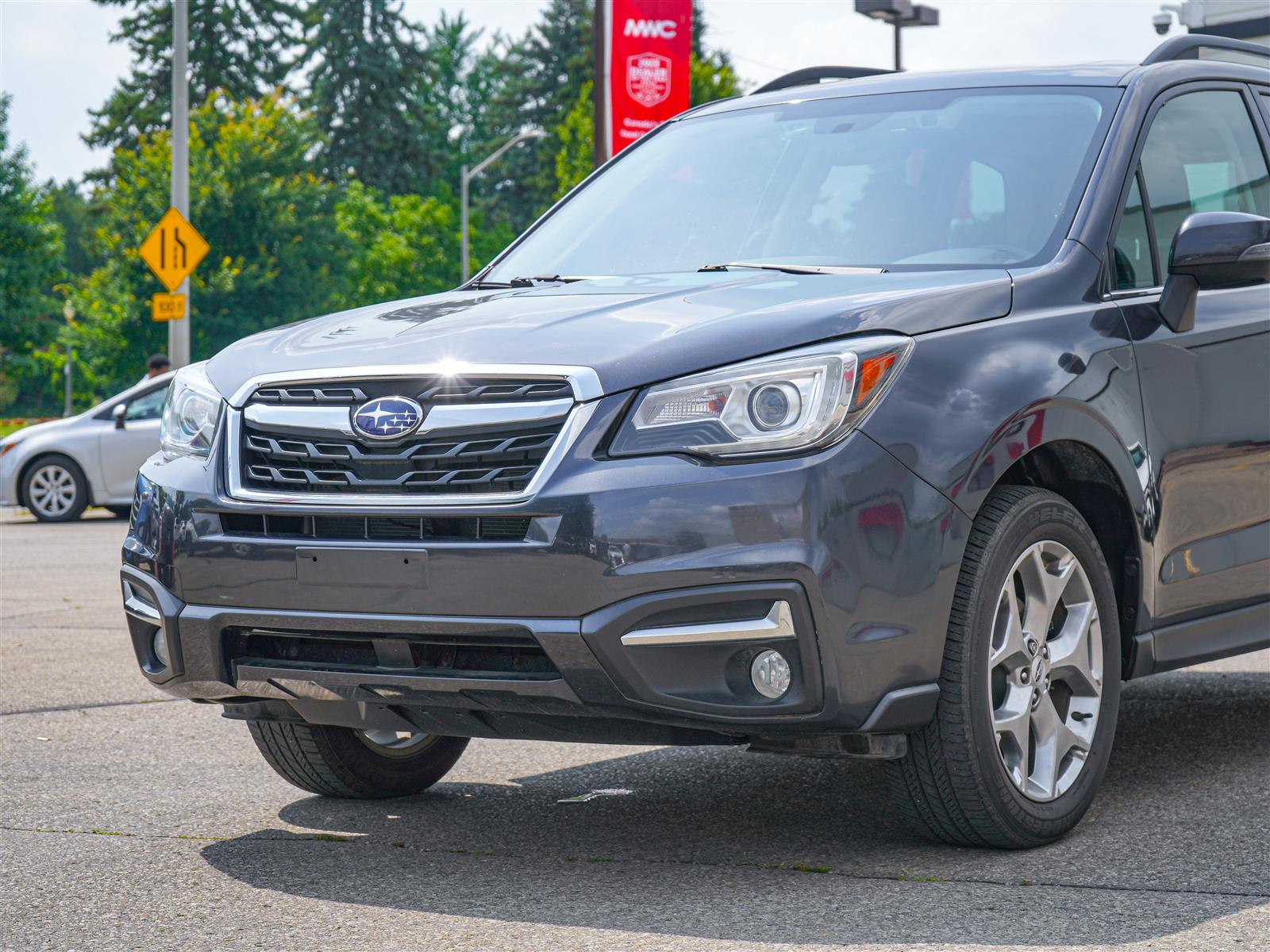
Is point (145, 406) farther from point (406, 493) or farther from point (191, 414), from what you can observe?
point (406, 493)

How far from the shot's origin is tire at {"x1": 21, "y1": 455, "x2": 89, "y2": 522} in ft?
57.4

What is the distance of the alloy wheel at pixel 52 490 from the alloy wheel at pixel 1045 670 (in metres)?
14.7

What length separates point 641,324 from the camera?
394 cm

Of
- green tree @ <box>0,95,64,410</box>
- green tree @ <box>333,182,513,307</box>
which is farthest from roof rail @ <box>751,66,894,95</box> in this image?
green tree @ <box>333,182,513,307</box>

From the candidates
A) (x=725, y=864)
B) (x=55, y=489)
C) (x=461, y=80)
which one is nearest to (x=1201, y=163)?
(x=725, y=864)

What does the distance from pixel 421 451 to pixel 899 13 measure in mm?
23537

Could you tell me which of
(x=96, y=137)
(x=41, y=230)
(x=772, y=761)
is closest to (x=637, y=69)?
(x=772, y=761)

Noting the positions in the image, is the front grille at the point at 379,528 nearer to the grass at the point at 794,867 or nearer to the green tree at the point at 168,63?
the grass at the point at 794,867

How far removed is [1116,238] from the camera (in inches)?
183

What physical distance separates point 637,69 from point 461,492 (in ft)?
48.1

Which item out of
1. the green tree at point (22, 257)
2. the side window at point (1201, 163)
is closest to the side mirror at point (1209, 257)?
the side window at point (1201, 163)

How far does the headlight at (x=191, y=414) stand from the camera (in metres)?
4.22

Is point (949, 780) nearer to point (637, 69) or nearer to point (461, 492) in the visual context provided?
point (461, 492)

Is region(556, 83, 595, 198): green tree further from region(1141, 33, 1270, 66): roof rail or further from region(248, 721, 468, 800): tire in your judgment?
Answer: region(248, 721, 468, 800): tire
